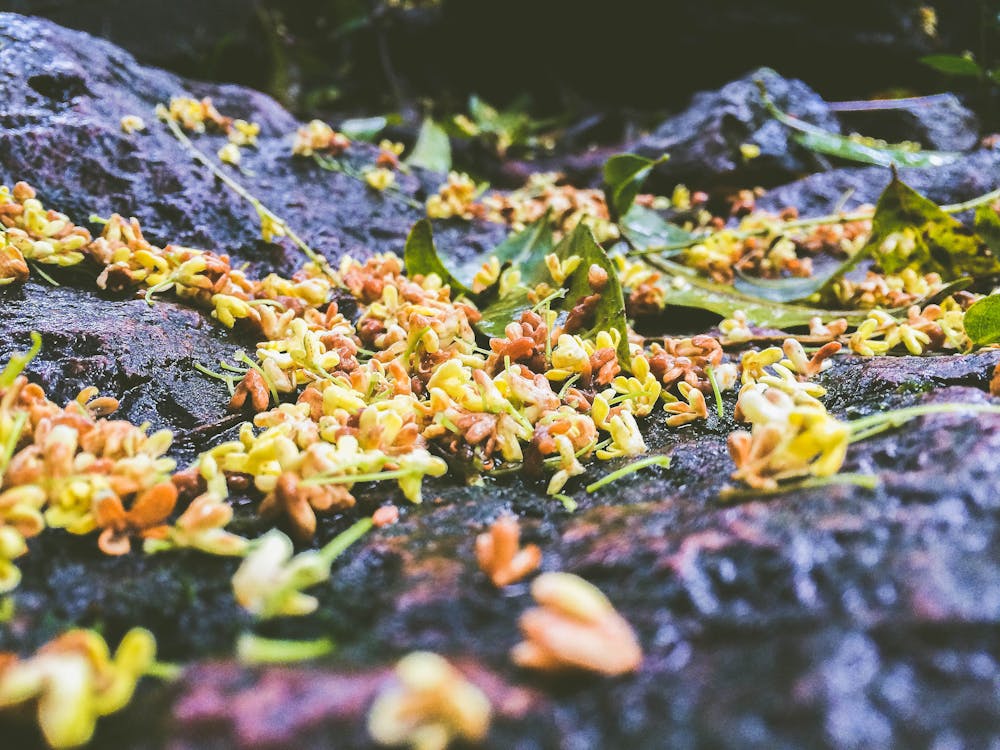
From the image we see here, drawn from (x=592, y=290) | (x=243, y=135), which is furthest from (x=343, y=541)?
(x=243, y=135)

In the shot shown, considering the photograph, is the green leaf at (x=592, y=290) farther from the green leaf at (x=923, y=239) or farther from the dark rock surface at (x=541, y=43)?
the dark rock surface at (x=541, y=43)

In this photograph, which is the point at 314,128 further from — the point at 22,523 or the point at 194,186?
the point at 22,523

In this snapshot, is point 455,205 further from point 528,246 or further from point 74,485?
point 74,485

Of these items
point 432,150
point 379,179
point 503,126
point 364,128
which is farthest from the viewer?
point 503,126

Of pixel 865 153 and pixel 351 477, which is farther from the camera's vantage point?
pixel 865 153

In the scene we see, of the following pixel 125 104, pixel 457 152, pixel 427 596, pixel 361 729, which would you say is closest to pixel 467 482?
pixel 427 596
